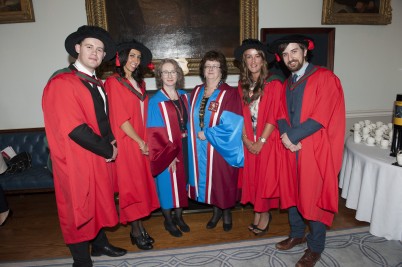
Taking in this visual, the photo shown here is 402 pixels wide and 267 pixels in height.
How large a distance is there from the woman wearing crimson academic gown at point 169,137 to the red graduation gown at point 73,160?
0.60 meters

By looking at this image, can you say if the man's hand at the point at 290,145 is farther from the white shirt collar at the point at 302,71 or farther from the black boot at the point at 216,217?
the black boot at the point at 216,217

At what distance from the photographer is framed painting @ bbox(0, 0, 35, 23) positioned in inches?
153

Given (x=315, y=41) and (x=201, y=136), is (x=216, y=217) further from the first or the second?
(x=315, y=41)

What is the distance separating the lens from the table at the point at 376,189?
2570 millimetres

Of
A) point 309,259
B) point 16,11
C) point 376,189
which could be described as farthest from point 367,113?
point 16,11

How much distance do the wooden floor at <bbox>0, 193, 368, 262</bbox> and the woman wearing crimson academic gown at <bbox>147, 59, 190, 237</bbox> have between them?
0.24 metres

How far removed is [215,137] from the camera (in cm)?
275

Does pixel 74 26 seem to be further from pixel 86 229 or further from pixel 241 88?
pixel 86 229

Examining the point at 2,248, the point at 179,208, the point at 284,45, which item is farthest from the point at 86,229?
the point at 284,45

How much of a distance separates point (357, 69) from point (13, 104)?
19.6 feet

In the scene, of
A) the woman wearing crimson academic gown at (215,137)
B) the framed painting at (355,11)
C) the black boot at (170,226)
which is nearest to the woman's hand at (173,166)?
the woman wearing crimson academic gown at (215,137)

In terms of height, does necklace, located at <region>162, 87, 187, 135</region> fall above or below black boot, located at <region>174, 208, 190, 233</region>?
above

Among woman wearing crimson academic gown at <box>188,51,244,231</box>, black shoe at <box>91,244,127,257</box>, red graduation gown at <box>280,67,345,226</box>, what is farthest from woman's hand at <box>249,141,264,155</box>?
black shoe at <box>91,244,127,257</box>

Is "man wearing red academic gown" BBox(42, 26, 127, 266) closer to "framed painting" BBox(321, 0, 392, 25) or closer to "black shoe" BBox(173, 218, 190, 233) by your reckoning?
"black shoe" BBox(173, 218, 190, 233)
